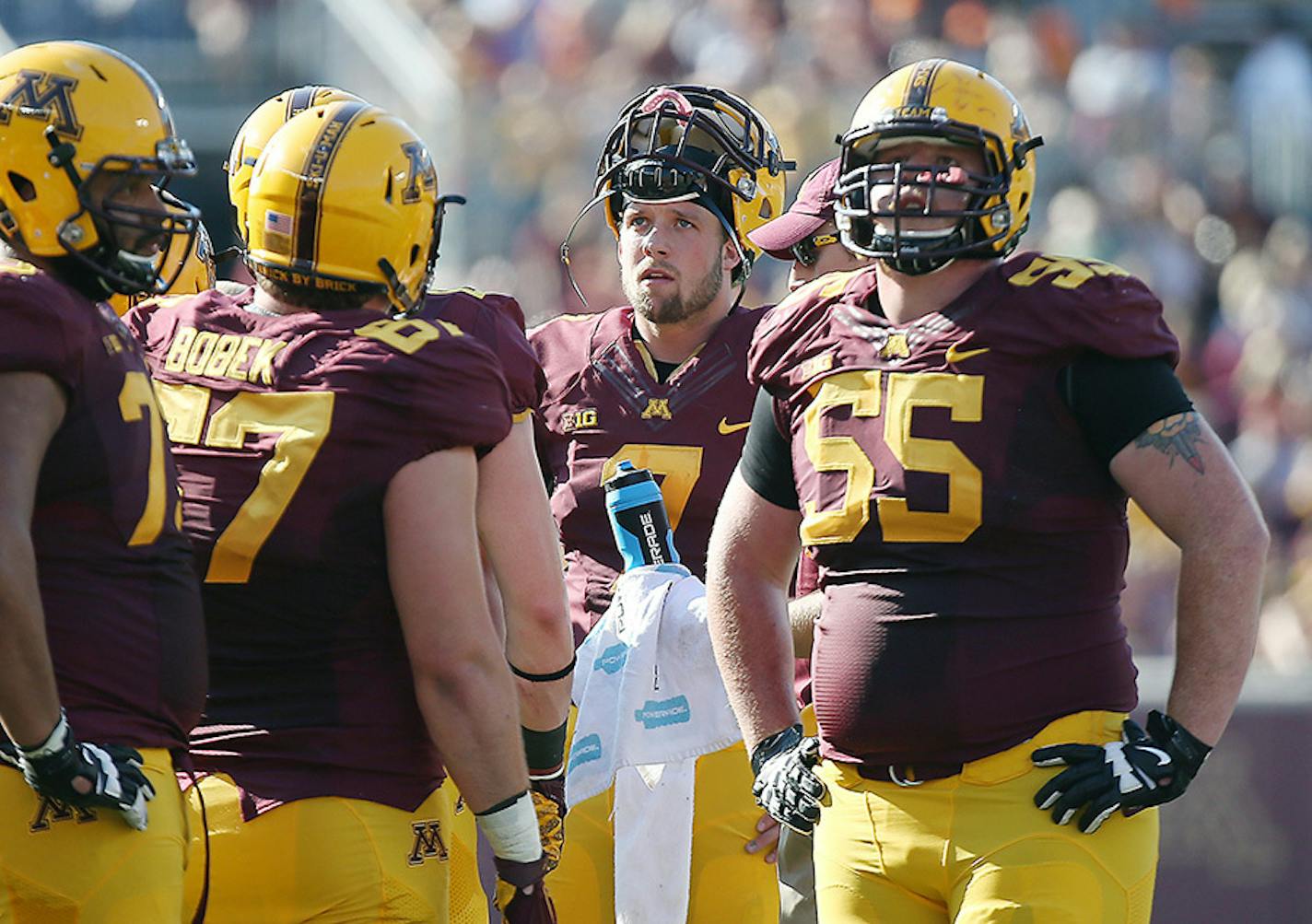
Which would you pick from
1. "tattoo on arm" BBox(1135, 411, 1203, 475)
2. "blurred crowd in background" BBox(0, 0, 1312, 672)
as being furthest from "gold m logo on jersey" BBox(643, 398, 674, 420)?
"blurred crowd in background" BBox(0, 0, 1312, 672)

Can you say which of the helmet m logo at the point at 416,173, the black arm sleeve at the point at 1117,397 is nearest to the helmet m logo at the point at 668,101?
the helmet m logo at the point at 416,173

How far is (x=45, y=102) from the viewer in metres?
3.33

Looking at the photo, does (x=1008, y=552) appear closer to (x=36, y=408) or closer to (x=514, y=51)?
(x=36, y=408)

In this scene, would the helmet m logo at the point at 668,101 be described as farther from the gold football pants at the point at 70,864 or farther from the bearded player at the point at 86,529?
the gold football pants at the point at 70,864

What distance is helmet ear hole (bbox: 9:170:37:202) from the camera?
332cm

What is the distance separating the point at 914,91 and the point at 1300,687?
4897 mm

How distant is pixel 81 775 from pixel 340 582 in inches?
22.2

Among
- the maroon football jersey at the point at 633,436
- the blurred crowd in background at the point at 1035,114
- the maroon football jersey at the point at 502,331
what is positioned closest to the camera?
the maroon football jersey at the point at 502,331

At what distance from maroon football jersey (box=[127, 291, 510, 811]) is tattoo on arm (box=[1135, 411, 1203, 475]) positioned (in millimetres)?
1070

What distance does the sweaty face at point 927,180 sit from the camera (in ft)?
12.0

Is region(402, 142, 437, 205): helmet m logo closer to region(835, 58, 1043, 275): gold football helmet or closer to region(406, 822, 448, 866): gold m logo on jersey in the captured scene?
region(835, 58, 1043, 275): gold football helmet

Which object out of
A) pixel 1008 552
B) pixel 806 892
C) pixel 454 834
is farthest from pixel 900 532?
→ pixel 806 892

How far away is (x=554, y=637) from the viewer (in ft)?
13.4

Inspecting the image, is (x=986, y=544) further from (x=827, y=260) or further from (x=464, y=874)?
(x=827, y=260)
